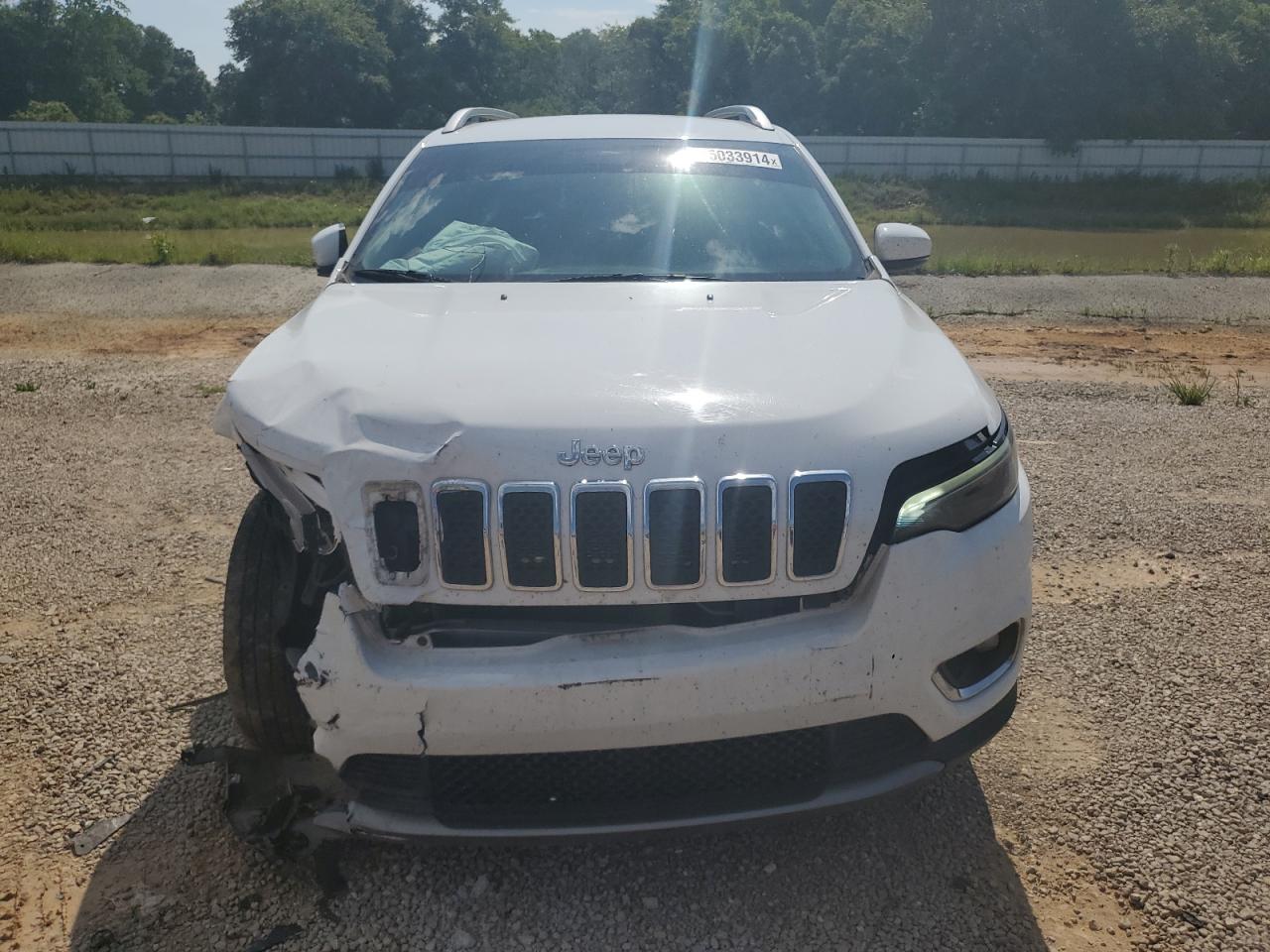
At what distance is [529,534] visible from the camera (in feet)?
6.65

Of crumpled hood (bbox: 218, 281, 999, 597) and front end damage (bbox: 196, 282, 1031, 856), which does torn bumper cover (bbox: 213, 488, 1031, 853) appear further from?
crumpled hood (bbox: 218, 281, 999, 597)

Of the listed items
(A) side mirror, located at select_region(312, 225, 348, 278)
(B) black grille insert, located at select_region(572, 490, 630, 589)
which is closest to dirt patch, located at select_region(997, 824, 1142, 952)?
(B) black grille insert, located at select_region(572, 490, 630, 589)

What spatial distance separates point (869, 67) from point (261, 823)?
45472 millimetres

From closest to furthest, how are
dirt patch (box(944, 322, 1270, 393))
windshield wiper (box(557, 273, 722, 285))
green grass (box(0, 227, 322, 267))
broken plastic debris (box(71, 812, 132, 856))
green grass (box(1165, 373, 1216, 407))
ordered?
broken plastic debris (box(71, 812, 132, 856)), windshield wiper (box(557, 273, 722, 285)), green grass (box(1165, 373, 1216, 407)), dirt patch (box(944, 322, 1270, 393)), green grass (box(0, 227, 322, 267))

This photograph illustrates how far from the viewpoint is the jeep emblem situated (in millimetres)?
2045

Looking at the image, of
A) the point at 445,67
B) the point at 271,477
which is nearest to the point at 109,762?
the point at 271,477

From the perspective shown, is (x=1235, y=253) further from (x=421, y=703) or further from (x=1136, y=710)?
(x=421, y=703)

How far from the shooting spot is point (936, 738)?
2221 millimetres

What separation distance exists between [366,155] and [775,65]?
20.9 m

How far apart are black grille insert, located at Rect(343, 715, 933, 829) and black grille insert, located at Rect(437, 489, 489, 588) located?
0.39 m

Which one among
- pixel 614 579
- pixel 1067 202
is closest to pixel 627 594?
pixel 614 579

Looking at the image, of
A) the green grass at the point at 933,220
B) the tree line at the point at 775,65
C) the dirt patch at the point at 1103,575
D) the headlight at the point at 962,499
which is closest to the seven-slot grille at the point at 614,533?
the headlight at the point at 962,499

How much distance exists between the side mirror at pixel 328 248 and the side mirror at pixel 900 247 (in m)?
2.01

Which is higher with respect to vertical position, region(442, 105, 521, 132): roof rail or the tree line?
the tree line
